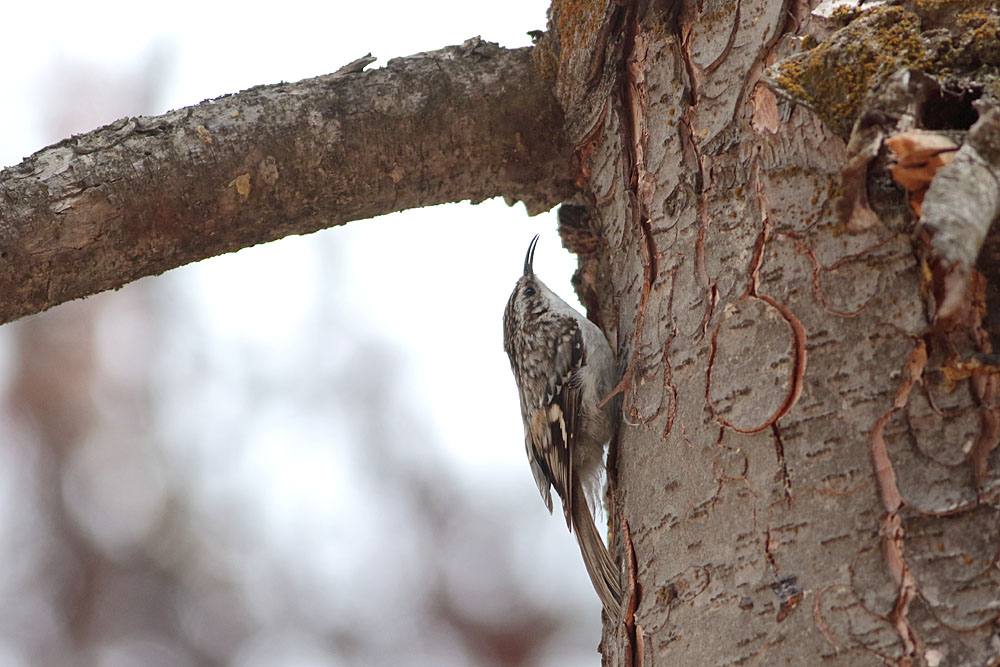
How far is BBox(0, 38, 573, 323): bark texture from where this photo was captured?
180 cm

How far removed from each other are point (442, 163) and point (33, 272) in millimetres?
842

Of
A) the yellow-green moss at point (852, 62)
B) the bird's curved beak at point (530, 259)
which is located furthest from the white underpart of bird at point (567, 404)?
the yellow-green moss at point (852, 62)

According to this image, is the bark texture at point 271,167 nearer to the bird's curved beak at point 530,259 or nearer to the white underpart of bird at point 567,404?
the white underpart of bird at point 567,404

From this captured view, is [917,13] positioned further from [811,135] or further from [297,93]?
[297,93]

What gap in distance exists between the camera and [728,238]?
58.4 inches

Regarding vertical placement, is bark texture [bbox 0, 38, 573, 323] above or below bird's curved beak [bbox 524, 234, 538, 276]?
above

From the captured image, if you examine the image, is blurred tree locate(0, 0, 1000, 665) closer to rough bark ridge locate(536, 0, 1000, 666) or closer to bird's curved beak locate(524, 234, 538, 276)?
rough bark ridge locate(536, 0, 1000, 666)

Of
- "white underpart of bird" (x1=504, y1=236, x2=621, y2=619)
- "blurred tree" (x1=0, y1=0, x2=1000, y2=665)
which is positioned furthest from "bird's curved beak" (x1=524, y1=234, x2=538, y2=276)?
"blurred tree" (x1=0, y1=0, x2=1000, y2=665)

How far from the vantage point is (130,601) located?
395 centimetres

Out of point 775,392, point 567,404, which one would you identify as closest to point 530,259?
point 567,404

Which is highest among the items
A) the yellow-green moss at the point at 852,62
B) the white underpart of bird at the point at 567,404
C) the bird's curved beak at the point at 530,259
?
the yellow-green moss at the point at 852,62

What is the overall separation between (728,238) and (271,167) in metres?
0.95

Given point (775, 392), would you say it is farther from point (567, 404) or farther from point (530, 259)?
point (530, 259)

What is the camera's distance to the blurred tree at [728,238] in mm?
1132
